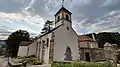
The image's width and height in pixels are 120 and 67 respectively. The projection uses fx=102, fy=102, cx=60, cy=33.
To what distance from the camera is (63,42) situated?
19.0m

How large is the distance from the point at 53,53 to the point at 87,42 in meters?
19.4

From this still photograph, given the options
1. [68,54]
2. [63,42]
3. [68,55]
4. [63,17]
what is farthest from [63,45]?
[63,17]

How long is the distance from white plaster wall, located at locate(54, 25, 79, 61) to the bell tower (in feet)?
3.82

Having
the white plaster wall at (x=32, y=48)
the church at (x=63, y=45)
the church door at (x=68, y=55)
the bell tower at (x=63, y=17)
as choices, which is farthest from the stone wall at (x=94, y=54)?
the white plaster wall at (x=32, y=48)

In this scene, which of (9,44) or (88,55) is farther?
(9,44)

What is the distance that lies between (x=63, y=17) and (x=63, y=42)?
16.1 feet

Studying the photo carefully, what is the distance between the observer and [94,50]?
22.5m

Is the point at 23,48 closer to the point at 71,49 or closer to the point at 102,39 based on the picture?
the point at 71,49

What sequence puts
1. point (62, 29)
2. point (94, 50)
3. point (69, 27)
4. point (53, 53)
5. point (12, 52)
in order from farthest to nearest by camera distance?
point (12, 52)
point (94, 50)
point (69, 27)
point (62, 29)
point (53, 53)

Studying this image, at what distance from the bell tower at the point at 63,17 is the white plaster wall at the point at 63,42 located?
3.82 feet

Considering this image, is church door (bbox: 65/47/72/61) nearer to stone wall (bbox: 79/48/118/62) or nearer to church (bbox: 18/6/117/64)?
church (bbox: 18/6/117/64)

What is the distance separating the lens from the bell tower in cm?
1993

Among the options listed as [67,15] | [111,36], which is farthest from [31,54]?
[111,36]

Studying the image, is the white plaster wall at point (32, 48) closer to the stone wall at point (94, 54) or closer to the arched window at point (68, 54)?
the arched window at point (68, 54)
